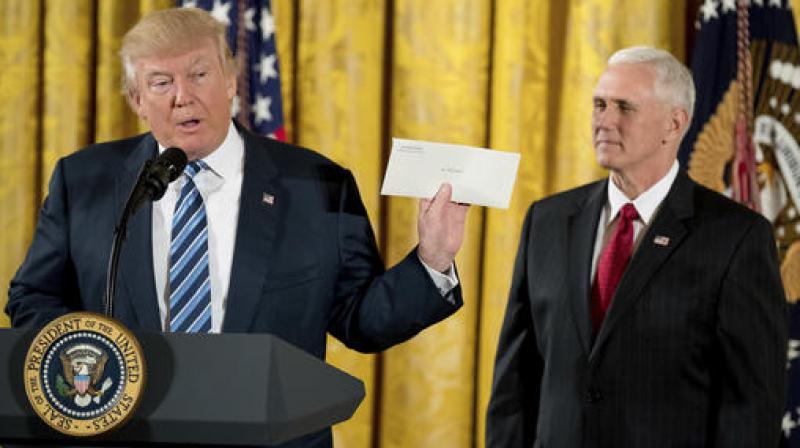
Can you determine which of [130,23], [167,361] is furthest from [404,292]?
[130,23]

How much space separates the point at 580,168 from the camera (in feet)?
12.3

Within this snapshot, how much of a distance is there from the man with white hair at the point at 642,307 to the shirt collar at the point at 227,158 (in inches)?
32.1

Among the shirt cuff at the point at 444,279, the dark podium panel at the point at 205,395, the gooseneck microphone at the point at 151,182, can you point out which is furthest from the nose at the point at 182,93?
the dark podium panel at the point at 205,395

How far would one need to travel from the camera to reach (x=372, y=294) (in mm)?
2209

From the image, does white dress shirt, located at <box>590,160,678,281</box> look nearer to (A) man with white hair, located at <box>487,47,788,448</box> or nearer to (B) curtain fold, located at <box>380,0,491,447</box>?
(A) man with white hair, located at <box>487,47,788,448</box>

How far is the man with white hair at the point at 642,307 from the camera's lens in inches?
101

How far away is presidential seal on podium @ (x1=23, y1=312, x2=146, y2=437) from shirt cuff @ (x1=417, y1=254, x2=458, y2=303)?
74cm

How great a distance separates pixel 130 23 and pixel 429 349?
4.74 ft

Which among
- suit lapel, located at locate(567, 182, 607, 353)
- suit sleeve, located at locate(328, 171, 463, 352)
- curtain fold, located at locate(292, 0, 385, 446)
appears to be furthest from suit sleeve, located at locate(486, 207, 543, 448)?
curtain fold, located at locate(292, 0, 385, 446)

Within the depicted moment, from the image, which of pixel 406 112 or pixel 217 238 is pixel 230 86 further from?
pixel 406 112

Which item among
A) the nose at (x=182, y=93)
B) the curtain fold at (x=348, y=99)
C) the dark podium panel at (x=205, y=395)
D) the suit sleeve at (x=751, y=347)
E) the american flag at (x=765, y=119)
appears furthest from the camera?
the curtain fold at (x=348, y=99)

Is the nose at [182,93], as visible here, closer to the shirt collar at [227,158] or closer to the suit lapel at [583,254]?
the shirt collar at [227,158]

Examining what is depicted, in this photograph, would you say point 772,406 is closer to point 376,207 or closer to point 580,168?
point 580,168

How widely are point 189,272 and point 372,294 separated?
1.05 feet
